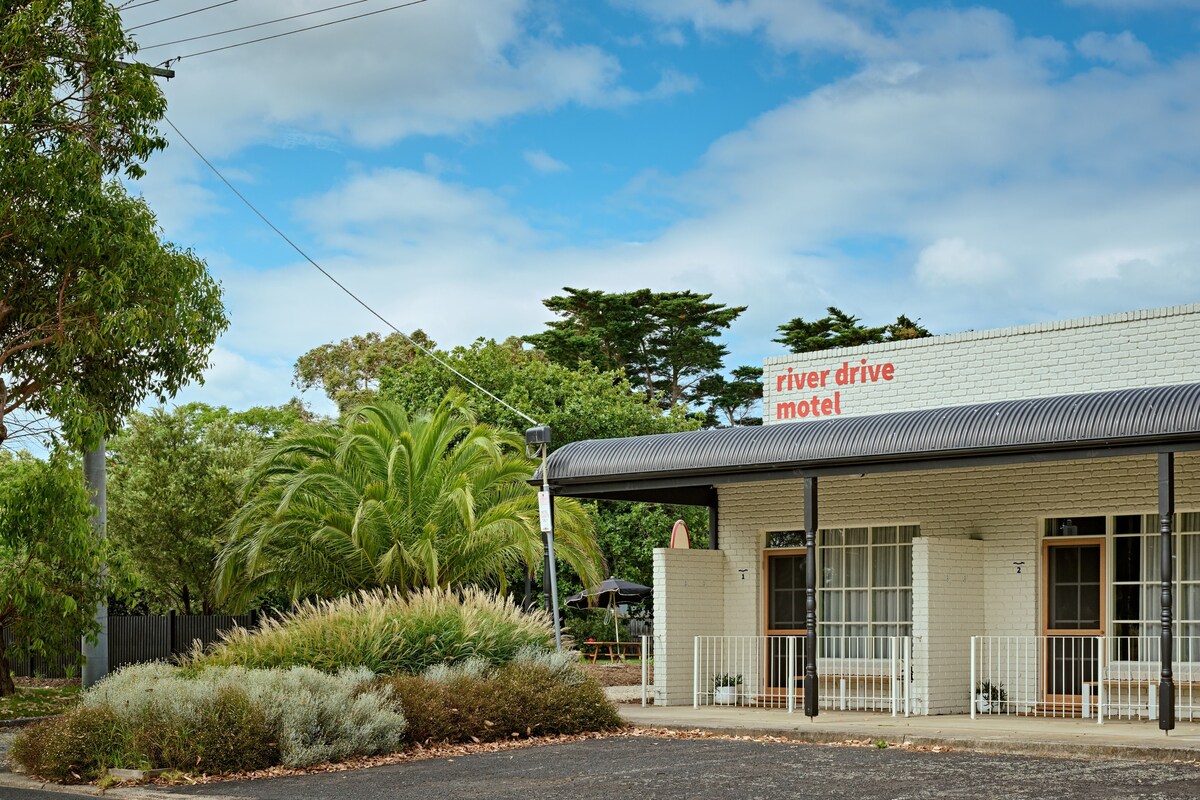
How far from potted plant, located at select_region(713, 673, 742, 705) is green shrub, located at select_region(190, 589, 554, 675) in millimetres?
3232

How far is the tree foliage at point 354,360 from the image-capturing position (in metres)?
58.2

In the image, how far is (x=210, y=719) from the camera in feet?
41.0

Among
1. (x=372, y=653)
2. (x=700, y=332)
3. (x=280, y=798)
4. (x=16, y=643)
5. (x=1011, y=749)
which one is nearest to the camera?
(x=280, y=798)

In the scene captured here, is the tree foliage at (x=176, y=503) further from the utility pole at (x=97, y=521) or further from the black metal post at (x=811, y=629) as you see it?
the black metal post at (x=811, y=629)

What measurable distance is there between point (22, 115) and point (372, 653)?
712 cm

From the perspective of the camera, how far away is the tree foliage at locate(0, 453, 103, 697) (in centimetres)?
1755

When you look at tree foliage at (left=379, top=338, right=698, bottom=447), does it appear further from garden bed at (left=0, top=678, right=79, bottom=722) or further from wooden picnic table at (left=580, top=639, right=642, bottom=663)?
garden bed at (left=0, top=678, right=79, bottom=722)

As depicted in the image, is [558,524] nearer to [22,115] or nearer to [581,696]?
[581,696]

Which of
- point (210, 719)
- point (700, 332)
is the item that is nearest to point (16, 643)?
point (210, 719)

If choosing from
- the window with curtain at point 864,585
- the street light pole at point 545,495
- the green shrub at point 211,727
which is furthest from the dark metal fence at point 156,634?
the green shrub at point 211,727

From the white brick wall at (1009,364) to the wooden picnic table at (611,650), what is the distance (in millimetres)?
14606

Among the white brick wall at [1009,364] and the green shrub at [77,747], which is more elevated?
the white brick wall at [1009,364]

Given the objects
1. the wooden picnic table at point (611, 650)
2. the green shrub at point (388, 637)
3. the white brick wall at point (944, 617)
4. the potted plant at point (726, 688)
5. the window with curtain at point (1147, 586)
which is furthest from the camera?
the wooden picnic table at point (611, 650)

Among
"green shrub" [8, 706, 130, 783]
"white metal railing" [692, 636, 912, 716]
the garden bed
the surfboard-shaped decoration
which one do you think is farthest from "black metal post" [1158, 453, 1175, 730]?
the garden bed
